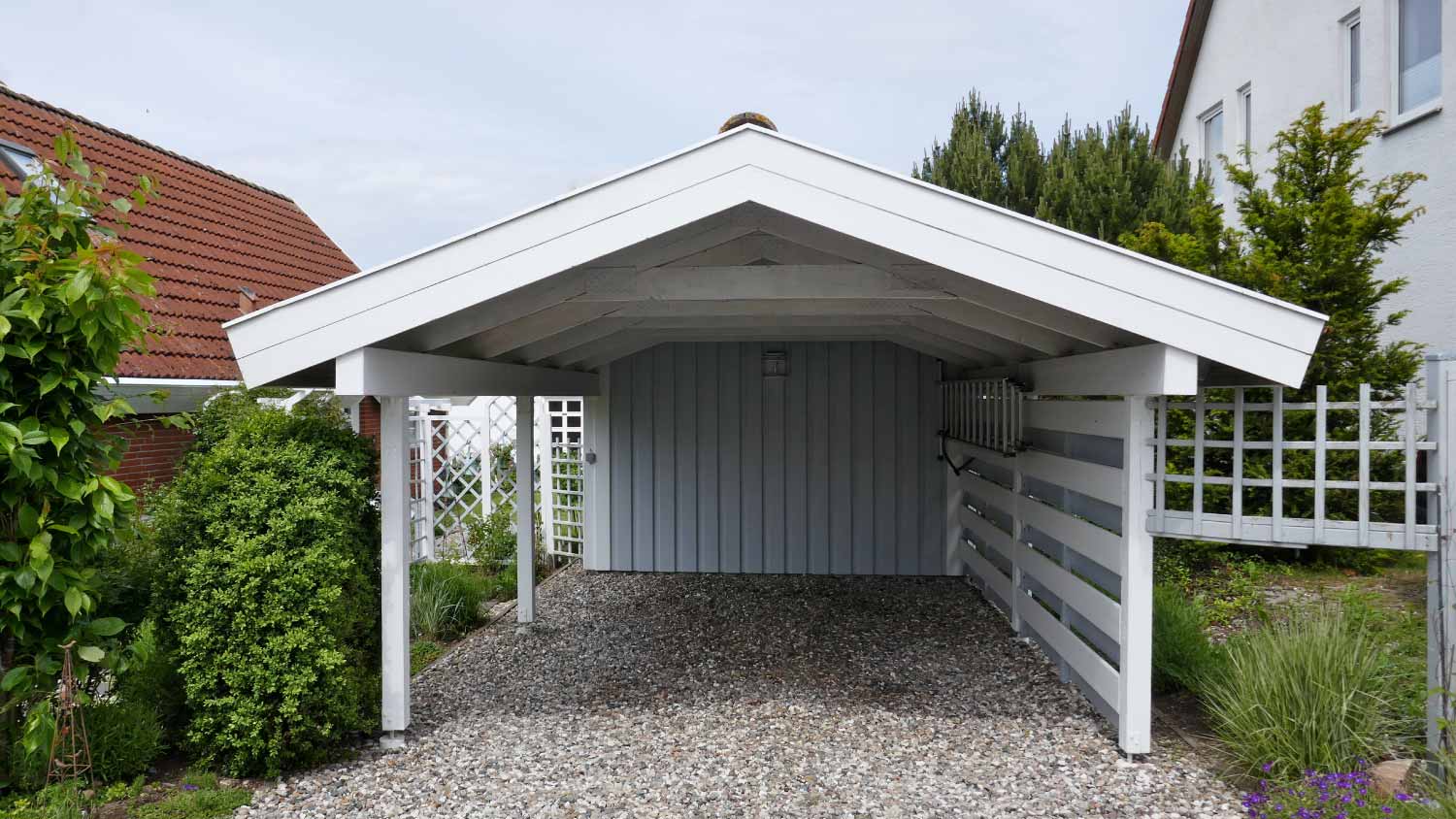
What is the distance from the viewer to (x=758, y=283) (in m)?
3.67

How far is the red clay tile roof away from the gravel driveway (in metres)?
3.14

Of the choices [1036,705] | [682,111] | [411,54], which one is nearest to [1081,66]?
[682,111]

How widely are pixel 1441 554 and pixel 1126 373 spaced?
3.99 feet

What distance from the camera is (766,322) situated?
527cm

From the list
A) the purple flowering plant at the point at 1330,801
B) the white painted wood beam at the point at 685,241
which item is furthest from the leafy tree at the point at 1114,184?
the purple flowering plant at the point at 1330,801

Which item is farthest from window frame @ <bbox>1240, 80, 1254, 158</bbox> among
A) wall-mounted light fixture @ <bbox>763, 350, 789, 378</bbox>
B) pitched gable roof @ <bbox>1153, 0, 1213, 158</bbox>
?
wall-mounted light fixture @ <bbox>763, 350, 789, 378</bbox>

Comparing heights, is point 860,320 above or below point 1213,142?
below

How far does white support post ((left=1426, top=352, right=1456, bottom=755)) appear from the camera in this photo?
3057mm

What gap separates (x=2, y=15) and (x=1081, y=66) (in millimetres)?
17172

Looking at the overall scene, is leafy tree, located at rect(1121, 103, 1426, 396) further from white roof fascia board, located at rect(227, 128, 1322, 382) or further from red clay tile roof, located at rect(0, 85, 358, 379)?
red clay tile roof, located at rect(0, 85, 358, 379)

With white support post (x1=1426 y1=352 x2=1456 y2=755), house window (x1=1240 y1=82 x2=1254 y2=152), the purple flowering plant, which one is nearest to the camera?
the purple flowering plant

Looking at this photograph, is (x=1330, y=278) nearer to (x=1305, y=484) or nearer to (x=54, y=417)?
(x=1305, y=484)

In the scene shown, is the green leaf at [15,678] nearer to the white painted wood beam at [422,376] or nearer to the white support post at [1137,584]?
the white painted wood beam at [422,376]

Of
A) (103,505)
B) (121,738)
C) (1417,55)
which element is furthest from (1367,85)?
(121,738)
